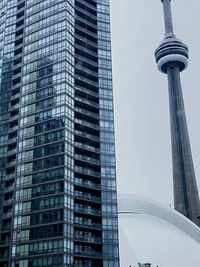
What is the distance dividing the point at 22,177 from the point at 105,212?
1606 centimetres

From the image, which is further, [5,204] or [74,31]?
[74,31]

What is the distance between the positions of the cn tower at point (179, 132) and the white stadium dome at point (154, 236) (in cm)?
4178

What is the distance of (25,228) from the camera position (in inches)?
3103

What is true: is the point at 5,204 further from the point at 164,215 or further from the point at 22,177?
the point at 164,215

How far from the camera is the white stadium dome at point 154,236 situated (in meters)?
84.6

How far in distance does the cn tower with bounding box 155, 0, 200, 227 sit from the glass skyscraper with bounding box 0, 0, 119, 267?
6245cm

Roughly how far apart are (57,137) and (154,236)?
28.4m

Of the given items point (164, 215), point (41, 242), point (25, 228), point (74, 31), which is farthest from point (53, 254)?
point (74, 31)

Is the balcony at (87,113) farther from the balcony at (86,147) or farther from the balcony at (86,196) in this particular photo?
the balcony at (86,196)

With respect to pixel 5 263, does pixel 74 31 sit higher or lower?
higher

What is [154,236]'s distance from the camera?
92688 millimetres

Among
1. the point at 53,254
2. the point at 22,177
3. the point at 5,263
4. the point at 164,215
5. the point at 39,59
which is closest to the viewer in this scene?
the point at 53,254

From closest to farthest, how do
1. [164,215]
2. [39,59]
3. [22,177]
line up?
[22,177]
[39,59]
[164,215]

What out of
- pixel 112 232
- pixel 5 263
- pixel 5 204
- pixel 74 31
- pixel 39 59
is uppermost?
pixel 74 31
